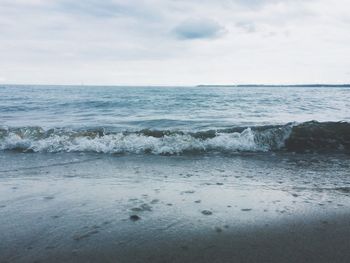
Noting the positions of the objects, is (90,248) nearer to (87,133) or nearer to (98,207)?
(98,207)

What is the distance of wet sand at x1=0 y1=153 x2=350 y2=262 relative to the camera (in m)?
3.34

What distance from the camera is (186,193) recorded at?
532 centimetres

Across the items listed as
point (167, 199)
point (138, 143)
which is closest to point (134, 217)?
point (167, 199)

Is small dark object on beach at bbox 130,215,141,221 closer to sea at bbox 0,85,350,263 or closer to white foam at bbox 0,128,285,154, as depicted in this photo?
sea at bbox 0,85,350,263

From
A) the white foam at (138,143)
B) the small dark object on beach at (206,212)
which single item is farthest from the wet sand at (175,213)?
the white foam at (138,143)

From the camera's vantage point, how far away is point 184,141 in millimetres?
10109

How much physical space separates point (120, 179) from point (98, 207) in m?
1.64

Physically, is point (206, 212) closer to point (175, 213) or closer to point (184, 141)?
point (175, 213)

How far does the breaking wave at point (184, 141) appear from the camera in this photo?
967 cm

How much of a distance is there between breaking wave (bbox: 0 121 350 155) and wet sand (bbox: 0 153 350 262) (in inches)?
82.6

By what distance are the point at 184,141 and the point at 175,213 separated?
5755 millimetres

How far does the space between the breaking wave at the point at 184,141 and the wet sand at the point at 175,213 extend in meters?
2.10

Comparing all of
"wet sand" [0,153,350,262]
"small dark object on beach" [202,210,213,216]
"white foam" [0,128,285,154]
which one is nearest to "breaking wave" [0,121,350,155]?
"white foam" [0,128,285,154]

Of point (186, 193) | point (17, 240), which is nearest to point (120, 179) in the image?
point (186, 193)
